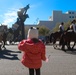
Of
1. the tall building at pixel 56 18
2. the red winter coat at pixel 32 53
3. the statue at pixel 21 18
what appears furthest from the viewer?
the tall building at pixel 56 18

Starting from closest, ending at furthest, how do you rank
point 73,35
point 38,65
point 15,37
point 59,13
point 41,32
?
point 38,65 → point 73,35 → point 15,37 → point 41,32 → point 59,13

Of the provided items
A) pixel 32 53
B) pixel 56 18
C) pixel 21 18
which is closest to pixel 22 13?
pixel 21 18

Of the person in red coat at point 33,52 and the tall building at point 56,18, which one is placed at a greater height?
the tall building at point 56,18

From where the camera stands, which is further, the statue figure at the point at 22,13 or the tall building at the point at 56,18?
the tall building at the point at 56,18

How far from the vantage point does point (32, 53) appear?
732cm

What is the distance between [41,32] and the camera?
11244 cm

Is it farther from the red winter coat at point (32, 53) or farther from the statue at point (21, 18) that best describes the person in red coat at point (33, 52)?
the statue at point (21, 18)

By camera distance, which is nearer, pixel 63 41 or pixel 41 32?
pixel 63 41

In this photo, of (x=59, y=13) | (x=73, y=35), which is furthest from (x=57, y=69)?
(x=59, y=13)

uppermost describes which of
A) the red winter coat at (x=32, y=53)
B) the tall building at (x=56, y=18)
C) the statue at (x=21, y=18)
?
the tall building at (x=56, y=18)

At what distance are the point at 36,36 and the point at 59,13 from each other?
147 m

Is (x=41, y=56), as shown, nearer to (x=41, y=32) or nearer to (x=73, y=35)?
(x=73, y=35)

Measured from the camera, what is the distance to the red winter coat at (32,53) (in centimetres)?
726

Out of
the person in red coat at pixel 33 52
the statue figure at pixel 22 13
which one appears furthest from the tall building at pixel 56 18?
the person in red coat at pixel 33 52
